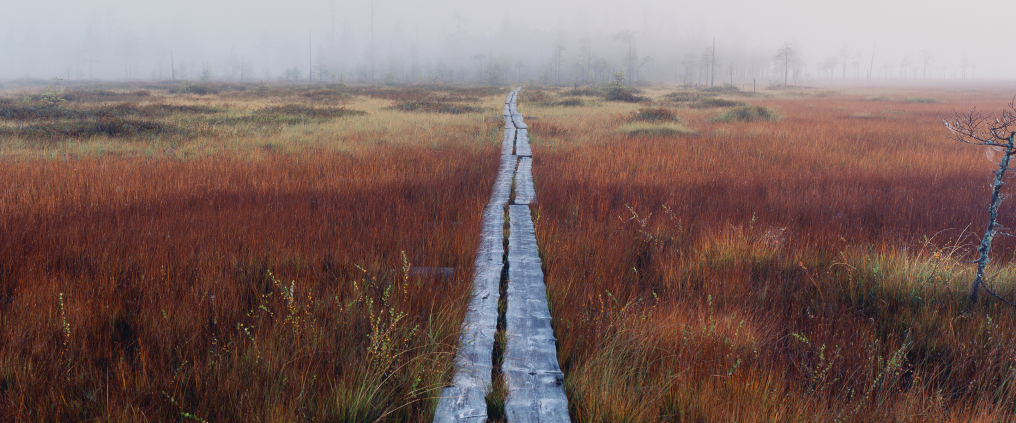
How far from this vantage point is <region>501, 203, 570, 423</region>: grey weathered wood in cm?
171

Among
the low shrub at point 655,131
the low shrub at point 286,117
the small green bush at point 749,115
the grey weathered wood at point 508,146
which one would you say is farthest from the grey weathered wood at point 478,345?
the small green bush at point 749,115

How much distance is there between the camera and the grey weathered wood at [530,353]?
1.71 metres

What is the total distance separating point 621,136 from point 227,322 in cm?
1013

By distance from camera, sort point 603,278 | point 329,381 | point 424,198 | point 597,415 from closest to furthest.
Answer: point 597,415, point 329,381, point 603,278, point 424,198

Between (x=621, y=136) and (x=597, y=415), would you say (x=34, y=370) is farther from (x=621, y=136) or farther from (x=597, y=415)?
(x=621, y=136)

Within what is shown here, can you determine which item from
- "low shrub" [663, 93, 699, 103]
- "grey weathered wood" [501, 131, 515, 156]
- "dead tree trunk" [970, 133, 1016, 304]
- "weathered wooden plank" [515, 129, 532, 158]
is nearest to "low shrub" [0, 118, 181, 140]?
"grey weathered wood" [501, 131, 515, 156]

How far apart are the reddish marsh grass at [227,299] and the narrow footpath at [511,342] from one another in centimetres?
10

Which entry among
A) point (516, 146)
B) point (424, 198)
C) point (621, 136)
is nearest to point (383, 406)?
point (424, 198)

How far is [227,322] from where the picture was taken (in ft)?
7.77

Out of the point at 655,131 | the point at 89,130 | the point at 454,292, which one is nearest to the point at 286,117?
the point at 89,130

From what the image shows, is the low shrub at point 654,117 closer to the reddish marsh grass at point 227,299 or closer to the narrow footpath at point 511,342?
the reddish marsh grass at point 227,299

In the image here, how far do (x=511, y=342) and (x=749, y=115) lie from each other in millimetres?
17013

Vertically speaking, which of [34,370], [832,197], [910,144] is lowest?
[34,370]

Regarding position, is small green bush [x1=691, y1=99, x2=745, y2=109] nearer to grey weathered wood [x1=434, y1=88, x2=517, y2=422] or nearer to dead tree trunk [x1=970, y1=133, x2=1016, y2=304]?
dead tree trunk [x1=970, y1=133, x2=1016, y2=304]
